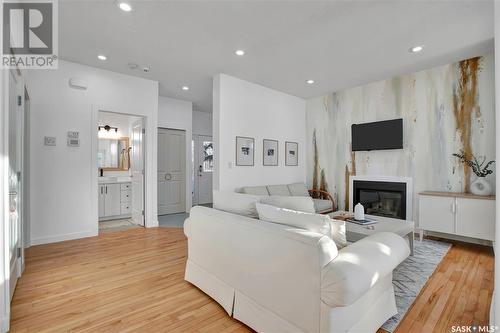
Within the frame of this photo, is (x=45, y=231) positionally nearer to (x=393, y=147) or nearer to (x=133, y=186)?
(x=133, y=186)

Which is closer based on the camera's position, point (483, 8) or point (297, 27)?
point (483, 8)

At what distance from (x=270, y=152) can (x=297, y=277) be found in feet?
12.5

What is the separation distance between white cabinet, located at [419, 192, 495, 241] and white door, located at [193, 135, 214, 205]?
536cm

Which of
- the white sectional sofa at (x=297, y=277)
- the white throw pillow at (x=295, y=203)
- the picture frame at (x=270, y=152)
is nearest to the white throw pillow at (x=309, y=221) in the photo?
the white sectional sofa at (x=297, y=277)

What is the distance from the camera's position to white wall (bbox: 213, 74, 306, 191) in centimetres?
425

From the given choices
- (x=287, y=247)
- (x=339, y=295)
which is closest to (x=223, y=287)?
(x=287, y=247)

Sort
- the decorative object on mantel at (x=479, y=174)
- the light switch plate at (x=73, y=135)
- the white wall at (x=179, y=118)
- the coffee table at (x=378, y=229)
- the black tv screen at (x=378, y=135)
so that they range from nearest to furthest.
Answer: the coffee table at (x=378, y=229), the decorative object on mantel at (x=479, y=174), the light switch plate at (x=73, y=135), the black tv screen at (x=378, y=135), the white wall at (x=179, y=118)

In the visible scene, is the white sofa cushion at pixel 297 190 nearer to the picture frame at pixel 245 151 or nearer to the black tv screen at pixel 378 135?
the picture frame at pixel 245 151

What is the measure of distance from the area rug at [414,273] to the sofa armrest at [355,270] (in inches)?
25.8

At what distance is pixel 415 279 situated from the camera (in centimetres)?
252

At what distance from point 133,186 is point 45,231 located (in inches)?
67.7

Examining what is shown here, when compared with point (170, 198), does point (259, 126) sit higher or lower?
higher

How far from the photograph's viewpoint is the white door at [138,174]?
4.73 meters

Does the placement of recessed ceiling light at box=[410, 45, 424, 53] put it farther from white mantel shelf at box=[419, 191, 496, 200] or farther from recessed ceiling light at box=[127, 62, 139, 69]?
recessed ceiling light at box=[127, 62, 139, 69]
